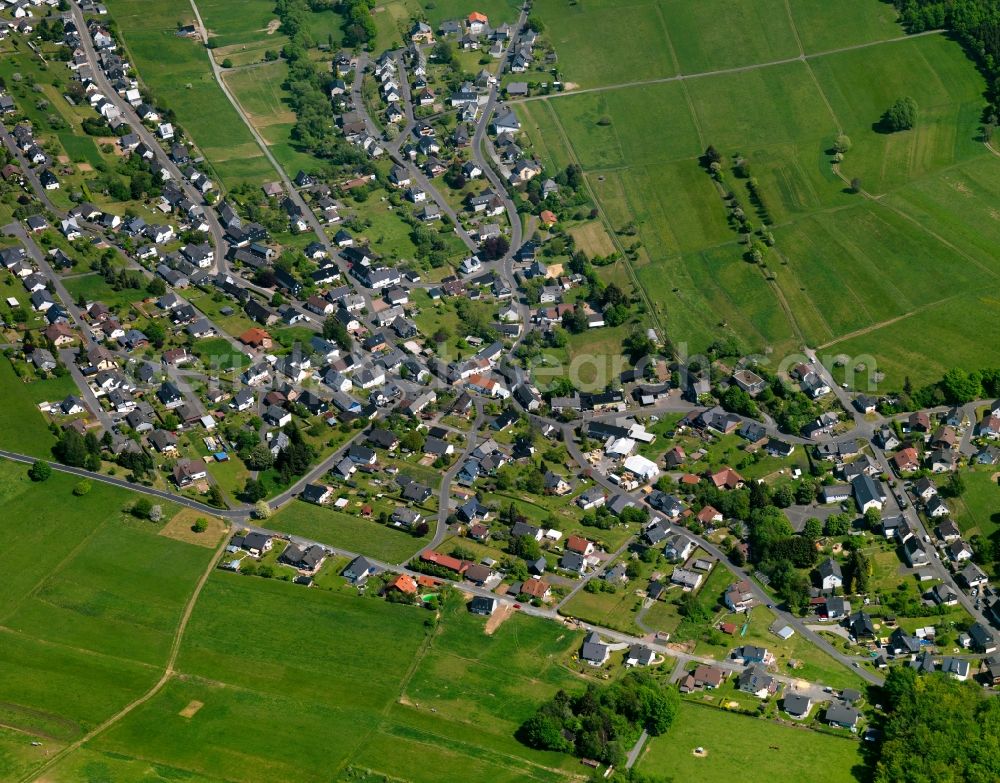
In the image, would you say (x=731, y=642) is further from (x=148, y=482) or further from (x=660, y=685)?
(x=148, y=482)

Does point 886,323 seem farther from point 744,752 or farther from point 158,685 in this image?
point 158,685

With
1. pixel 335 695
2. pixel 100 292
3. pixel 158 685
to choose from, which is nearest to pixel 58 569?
pixel 158 685

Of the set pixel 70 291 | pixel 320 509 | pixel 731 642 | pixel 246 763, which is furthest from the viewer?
pixel 70 291

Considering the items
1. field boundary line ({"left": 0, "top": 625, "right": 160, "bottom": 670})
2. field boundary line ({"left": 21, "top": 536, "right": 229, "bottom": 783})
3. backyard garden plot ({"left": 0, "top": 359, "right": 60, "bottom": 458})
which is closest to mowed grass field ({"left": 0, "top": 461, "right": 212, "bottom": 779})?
field boundary line ({"left": 0, "top": 625, "right": 160, "bottom": 670})

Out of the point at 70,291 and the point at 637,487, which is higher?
the point at 70,291

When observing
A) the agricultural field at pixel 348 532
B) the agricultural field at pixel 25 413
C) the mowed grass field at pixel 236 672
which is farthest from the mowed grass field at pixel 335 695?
the agricultural field at pixel 25 413

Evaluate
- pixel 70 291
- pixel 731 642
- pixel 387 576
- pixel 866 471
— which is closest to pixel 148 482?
pixel 387 576
